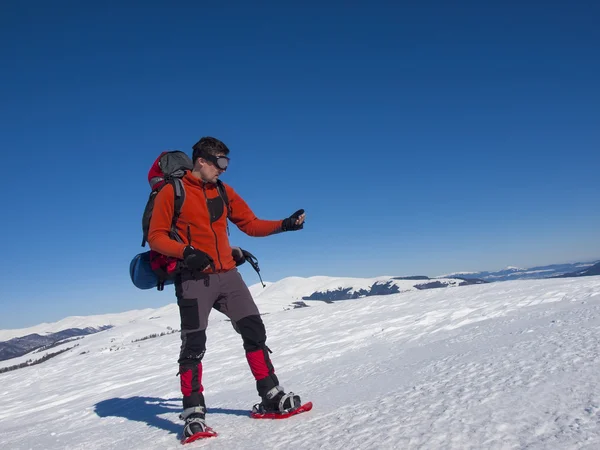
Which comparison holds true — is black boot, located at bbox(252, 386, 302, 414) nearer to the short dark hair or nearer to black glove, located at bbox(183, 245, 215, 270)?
black glove, located at bbox(183, 245, 215, 270)

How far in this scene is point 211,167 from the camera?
12.0 ft

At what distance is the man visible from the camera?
3199 millimetres

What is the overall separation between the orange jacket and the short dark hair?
0.69 feet

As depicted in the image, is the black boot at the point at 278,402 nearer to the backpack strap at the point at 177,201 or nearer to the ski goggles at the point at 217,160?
the backpack strap at the point at 177,201

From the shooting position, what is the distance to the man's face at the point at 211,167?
364 cm

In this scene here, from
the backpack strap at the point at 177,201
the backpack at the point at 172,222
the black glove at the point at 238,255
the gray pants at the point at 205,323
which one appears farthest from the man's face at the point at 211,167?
the gray pants at the point at 205,323

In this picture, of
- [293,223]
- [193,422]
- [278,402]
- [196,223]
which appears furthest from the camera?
[293,223]

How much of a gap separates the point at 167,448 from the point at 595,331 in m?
3.77

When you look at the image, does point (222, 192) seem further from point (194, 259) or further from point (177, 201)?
point (194, 259)

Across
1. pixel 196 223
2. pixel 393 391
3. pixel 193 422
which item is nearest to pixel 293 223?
pixel 196 223

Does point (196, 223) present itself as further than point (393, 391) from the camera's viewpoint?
Yes

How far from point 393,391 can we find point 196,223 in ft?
7.11

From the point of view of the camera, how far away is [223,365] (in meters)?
8.18

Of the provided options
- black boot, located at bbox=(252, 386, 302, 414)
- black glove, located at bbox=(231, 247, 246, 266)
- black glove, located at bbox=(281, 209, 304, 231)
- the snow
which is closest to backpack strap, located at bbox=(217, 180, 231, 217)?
black glove, located at bbox=(231, 247, 246, 266)
